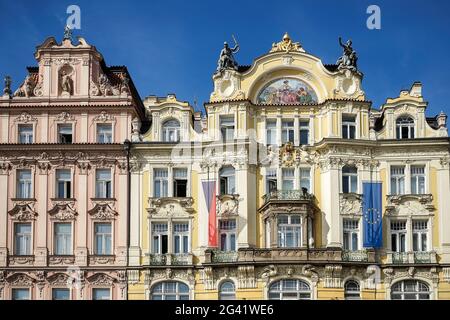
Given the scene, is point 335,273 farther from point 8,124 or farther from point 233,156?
point 8,124

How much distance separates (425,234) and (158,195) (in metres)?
14.7

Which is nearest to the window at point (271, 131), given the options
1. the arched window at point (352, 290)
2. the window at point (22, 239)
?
the arched window at point (352, 290)

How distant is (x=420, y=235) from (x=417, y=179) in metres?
3.11

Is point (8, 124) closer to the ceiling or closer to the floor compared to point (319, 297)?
closer to the ceiling

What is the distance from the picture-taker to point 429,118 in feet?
180

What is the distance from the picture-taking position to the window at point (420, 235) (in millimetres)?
51781

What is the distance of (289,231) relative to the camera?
51125 millimetres

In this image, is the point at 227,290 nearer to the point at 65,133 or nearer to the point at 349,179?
the point at 349,179

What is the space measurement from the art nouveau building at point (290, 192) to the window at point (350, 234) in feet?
0.22

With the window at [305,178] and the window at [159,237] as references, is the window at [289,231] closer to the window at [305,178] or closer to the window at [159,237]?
the window at [305,178]

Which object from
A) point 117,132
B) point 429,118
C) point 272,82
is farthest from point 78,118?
point 429,118

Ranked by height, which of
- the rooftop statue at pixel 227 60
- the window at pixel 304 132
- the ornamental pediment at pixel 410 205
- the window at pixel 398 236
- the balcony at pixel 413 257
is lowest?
the balcony at pixel 413 257

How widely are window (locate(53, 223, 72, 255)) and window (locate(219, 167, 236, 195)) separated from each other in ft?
28.3

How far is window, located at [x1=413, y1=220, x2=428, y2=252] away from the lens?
5178cm
